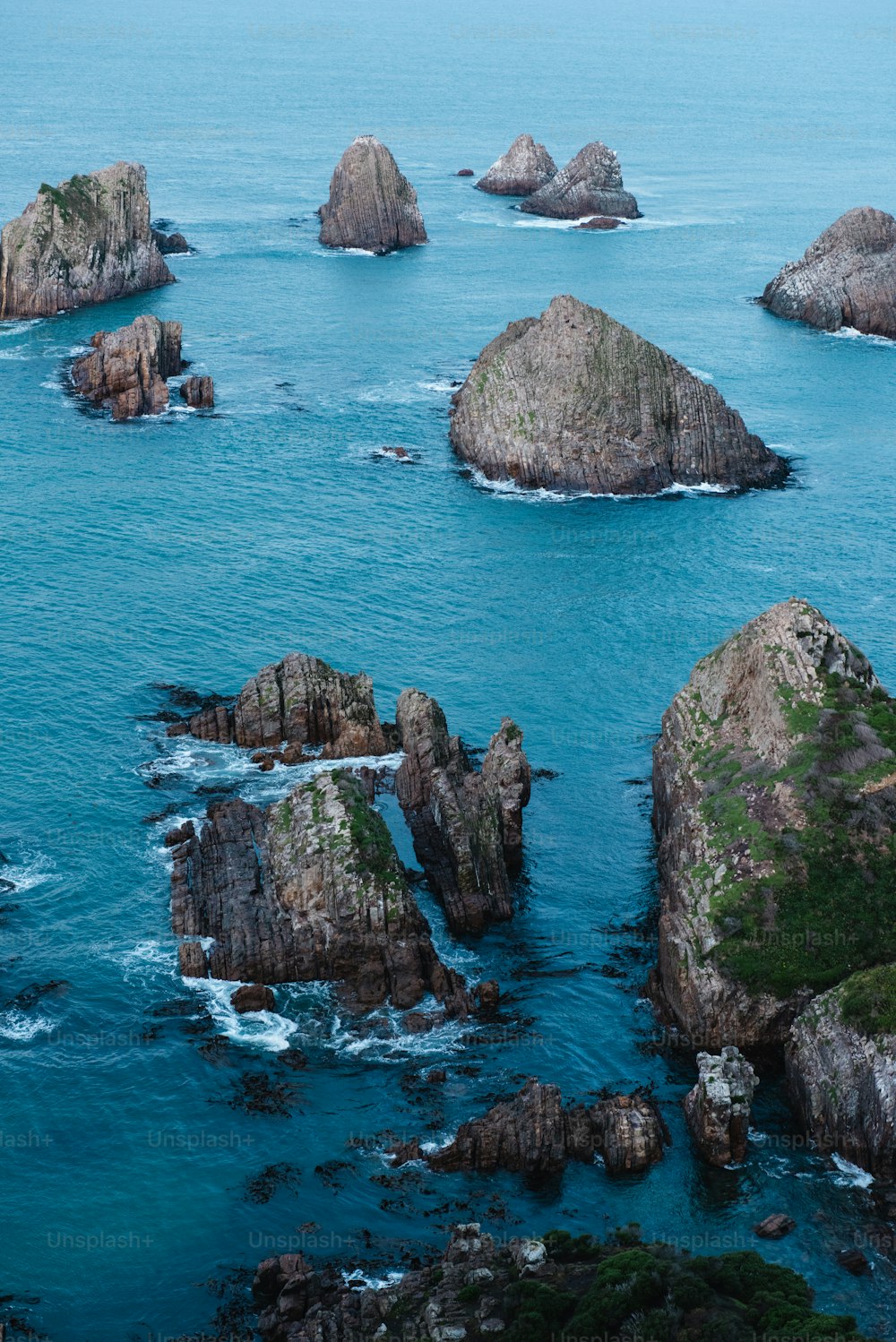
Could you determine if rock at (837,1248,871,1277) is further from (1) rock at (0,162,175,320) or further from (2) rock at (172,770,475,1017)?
(1) rock at (0,162,175,320)

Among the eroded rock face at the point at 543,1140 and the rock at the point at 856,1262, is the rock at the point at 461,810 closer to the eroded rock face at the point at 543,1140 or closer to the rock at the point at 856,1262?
the eroded rock face at the point at 543,1140

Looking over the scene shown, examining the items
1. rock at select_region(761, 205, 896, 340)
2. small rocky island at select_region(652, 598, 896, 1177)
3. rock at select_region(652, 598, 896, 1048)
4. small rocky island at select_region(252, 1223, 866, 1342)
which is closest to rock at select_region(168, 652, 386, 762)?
rock at select_region(652, 598, 896, 1048)

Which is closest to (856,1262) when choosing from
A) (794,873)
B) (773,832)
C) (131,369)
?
(794,873)

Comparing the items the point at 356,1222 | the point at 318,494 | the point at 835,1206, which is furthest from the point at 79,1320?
the point at 318,494

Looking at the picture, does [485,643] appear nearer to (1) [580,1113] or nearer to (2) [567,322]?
(2) [567,322]

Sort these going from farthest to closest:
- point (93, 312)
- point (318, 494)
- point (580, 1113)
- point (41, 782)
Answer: point (93, 312)
point (318, 494)
point (41, 782)
point (580, 1113)

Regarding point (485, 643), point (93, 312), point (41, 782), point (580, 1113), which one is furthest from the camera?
point (93, 312)
